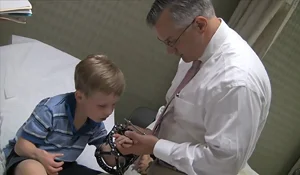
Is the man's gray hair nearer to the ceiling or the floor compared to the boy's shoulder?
nearer to the ceiling

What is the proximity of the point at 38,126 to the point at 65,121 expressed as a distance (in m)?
0.10

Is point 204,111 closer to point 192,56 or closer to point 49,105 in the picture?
point 192,56

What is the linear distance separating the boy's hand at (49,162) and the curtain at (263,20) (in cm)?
134

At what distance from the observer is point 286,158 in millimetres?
2895

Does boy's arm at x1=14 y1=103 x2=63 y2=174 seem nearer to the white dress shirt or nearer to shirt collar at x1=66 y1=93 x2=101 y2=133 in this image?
shirt collar at x1=66 y1=93 x2=101 y2=133

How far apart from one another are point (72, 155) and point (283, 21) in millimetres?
1384

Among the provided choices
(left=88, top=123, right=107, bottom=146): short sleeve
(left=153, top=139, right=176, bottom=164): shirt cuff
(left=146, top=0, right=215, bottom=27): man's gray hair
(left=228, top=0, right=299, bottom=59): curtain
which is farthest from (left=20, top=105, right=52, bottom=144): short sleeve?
(left=228, top=0, right=299, bottom=59): curtain

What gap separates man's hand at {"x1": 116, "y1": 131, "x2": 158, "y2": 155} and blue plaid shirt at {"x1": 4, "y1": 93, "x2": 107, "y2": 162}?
0.19m

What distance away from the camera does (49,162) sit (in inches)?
53.3

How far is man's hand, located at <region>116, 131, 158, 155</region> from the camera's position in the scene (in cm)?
136

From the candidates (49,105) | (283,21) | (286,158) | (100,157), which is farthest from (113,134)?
(286,158)

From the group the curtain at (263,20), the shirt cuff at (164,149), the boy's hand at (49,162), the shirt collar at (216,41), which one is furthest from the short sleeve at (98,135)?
the curtain at (263,20)

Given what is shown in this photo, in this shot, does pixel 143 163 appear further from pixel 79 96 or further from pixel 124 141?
pixel 79 96

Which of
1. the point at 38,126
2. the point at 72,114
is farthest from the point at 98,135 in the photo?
the point at 38,126
